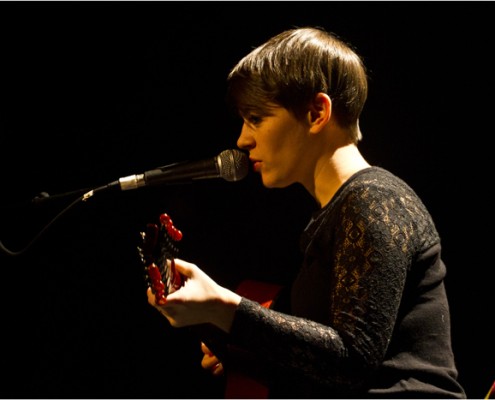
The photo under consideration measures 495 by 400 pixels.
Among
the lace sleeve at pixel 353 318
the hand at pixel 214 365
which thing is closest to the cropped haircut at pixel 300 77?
the lace sleeve at pixel 353 318

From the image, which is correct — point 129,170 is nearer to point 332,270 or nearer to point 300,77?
point 300,77

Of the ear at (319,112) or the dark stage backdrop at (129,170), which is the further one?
the dark stage backdrop at (129,170)

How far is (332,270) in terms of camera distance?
3.24 ft

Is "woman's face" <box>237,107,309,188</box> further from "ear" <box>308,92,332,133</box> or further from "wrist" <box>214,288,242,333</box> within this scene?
"wrist" <box>214,288,242,333</box>

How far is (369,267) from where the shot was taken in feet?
2.81

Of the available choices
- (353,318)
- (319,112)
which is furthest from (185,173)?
(353,318)

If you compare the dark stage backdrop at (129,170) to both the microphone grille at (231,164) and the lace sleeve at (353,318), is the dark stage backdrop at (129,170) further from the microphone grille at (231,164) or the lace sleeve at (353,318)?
the lace sleeve at (353,318)

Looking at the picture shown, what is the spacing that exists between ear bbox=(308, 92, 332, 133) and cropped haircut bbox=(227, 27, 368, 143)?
0.6 inches

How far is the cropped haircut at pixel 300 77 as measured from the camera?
1125mm

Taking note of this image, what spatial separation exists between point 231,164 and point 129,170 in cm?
83

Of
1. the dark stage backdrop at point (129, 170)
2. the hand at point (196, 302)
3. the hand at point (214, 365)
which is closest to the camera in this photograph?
the hand at point (196, 302)

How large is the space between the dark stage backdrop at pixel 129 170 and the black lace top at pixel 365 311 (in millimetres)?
774

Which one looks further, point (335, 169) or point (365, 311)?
point (335, 169)

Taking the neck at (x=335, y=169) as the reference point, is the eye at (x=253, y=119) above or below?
above
